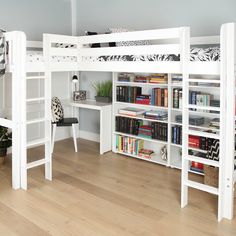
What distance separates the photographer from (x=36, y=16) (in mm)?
4695

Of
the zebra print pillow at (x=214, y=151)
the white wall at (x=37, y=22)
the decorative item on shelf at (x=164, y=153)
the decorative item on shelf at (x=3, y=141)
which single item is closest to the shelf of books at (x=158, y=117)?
the decorative item on shelf at (x=164, y=153)

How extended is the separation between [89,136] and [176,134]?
5.97ft

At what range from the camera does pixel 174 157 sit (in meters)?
4.06

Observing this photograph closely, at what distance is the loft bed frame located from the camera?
2633mm

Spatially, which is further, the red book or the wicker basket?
the red book

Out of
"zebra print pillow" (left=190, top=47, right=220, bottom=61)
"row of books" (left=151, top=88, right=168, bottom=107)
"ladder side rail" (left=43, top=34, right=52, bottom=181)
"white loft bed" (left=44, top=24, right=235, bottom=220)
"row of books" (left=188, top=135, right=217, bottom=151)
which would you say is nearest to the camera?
"white loft bed" (left=44, top=24, right=235, bottom=220)

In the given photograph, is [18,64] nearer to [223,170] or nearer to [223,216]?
[223,170]

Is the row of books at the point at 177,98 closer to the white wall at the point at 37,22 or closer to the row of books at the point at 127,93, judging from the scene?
the row of books at the point at 127,93

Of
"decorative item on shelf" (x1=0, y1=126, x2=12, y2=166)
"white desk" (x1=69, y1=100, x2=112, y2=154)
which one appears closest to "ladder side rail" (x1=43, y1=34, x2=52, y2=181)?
"decorative item on shelf" (x1=0, y1=126, x2=12, y2=166)

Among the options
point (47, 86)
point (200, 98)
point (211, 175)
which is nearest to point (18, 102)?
point (47, 86)

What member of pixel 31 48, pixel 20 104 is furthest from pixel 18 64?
pixel 31 48

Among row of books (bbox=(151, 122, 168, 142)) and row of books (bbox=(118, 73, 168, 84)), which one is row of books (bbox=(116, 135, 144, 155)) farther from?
row of books (bbox=(118, 73, 168, 84))

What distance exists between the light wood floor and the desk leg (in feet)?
1.62

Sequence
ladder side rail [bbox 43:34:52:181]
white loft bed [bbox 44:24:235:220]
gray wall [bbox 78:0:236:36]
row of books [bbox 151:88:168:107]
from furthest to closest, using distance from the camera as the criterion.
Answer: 1. row of books [bbox 151:88:168:107]
2. gray wall [bbox 78:0:236:36]
3. ladder side rail [bbox 43:34:52:181]
4. white loft bed [bbox 44:24:235:220]
